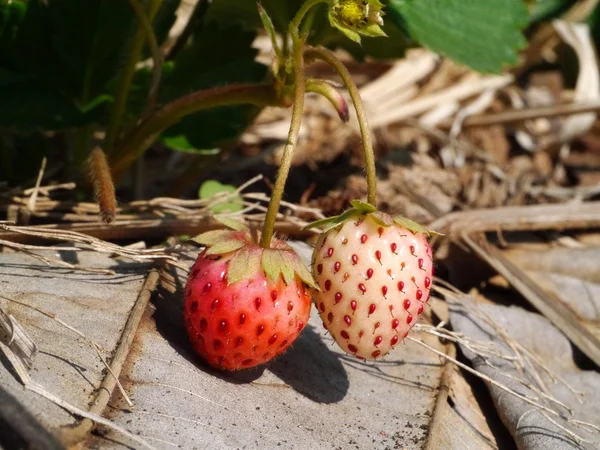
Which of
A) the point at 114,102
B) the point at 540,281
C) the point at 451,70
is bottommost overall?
the point at 540,281

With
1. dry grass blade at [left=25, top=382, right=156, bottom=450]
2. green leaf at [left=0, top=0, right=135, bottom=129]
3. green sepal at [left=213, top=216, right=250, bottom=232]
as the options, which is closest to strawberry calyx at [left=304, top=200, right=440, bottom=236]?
green sepal at [left=213, top=216, right=250, bottom=232]

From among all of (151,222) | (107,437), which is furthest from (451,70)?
(107,437)

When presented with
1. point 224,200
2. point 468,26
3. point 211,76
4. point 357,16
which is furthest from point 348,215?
point 468,26

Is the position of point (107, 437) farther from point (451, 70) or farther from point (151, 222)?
point (451, 70)

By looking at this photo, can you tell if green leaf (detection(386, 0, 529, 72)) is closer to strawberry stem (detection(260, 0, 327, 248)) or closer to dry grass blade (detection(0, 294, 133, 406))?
strawberry stem (detection(260, 0, 327, 248))

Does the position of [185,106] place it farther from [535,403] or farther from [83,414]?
[535,403]

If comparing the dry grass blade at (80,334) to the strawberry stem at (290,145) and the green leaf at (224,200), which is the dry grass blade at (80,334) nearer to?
the strawberry stem at (290,145)
